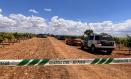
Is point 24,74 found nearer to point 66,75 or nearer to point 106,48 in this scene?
point 66,75

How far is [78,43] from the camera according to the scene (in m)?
45.3

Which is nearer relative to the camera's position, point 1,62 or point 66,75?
point 1,62

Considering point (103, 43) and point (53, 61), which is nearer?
point (53, 61)

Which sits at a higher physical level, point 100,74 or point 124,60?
point 124,60

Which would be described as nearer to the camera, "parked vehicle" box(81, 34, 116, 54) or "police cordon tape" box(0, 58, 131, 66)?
"police cordon tape" box(0, 58, 131, 66)

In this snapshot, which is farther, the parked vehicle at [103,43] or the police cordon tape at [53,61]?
the parked vehicle at [103,43]

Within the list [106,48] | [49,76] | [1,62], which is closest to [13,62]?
[1,62]

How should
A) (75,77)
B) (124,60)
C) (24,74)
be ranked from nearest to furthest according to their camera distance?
(124,60) → (75,77) → (24,74)

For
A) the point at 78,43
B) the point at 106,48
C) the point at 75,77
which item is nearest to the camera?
the point at 75,77

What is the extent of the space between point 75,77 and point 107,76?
4.94 feet

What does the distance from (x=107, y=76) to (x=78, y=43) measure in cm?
3370

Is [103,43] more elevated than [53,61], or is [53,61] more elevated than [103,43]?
[53,61]

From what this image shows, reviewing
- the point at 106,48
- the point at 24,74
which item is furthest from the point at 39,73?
the point at 106,48

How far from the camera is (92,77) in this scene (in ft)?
37.0
